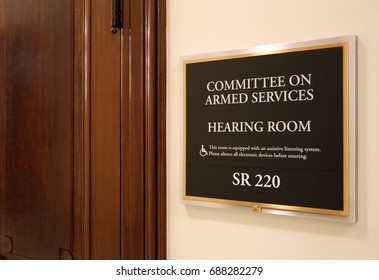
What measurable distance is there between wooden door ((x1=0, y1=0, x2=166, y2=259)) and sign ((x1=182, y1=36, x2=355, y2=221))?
4.6 inches

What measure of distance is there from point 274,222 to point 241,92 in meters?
0.29

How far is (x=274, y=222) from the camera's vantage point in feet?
2.81

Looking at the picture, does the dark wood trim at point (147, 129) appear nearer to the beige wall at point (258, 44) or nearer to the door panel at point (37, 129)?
the beige wall at point (258, 44)

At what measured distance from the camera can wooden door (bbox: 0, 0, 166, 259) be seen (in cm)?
100

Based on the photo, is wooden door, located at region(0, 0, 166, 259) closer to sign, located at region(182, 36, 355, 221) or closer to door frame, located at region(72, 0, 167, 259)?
door frame, located at region(72, 0, 167, 259)

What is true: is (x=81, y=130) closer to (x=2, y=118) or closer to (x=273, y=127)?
(x=2, y=118)

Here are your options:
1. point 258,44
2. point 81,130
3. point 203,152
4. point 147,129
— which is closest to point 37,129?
point 81,130

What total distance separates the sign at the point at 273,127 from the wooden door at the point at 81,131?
0.38 ft

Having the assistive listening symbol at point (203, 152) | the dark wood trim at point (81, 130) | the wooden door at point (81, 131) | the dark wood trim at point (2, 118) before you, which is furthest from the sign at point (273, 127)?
the dark wood trim at point (2, 118)

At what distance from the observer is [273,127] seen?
0.85 metres

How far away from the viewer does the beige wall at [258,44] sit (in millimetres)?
748
